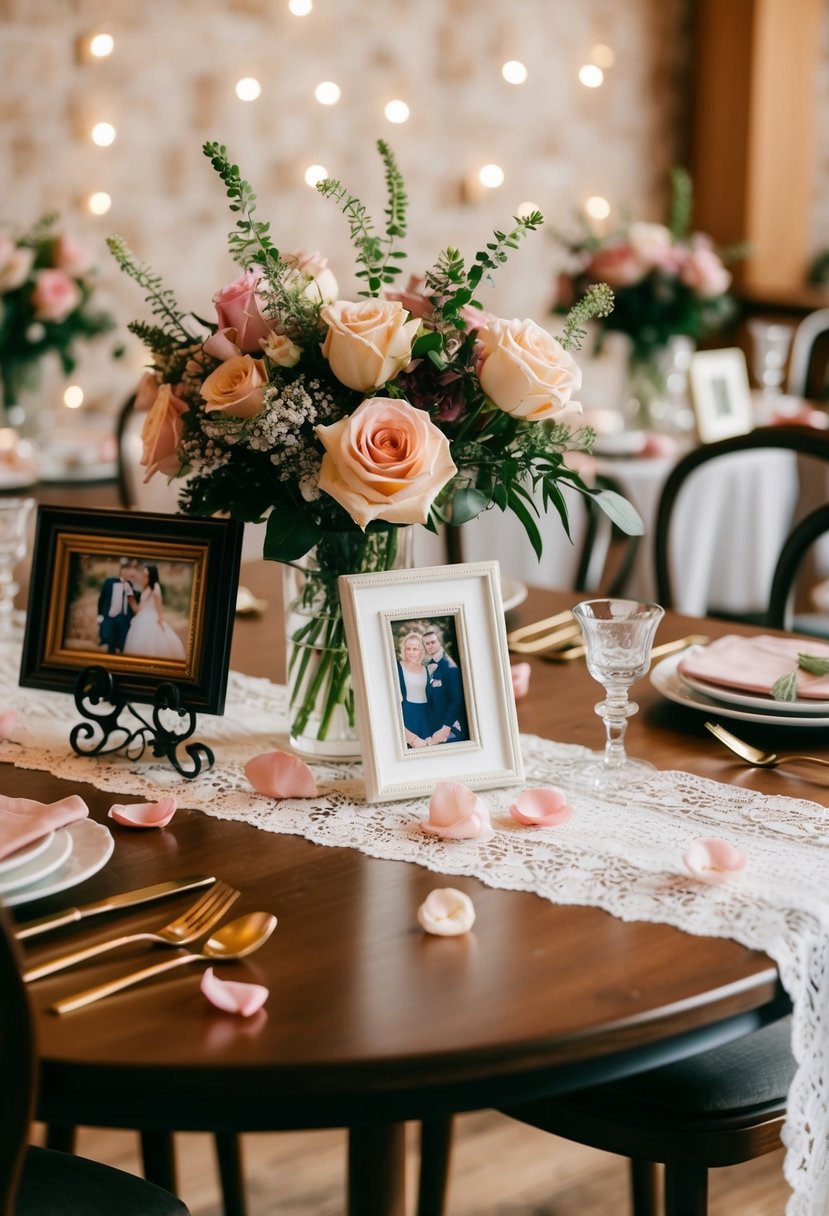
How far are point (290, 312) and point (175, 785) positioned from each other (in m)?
0.44

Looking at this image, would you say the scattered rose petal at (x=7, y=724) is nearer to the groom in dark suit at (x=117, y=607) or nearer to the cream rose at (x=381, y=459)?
the groom in dark suit at (x=117, y=607)

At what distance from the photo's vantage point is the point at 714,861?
107cm

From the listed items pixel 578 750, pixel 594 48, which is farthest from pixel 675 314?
pixel 578 750

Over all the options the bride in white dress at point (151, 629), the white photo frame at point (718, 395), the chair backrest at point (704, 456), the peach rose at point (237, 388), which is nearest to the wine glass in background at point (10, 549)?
the bride in white dress at point (151, 629)

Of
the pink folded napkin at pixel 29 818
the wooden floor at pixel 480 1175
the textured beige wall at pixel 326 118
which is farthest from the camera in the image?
the textured beige wall at pixel 326 118

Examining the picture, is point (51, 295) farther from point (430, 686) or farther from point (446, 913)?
point (446, 913)

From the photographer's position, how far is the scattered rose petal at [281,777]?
4.07 ft

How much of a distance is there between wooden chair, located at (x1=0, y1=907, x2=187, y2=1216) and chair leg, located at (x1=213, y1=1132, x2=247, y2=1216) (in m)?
0.70

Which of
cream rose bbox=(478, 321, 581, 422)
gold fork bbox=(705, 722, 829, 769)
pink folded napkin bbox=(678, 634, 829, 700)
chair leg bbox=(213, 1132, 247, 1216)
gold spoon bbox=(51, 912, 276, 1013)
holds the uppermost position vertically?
cream rose bbox=(478, 321, 581, 422)

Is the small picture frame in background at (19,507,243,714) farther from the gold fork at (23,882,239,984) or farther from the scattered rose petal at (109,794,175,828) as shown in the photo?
the gold fork at (23,882,239,984)

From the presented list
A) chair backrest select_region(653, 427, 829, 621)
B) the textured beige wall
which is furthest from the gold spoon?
the textured beige wall

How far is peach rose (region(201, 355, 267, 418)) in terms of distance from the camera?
1204mm

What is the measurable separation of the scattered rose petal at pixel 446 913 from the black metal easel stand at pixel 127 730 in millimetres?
369

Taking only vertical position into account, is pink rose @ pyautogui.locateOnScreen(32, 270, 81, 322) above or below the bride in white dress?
above
